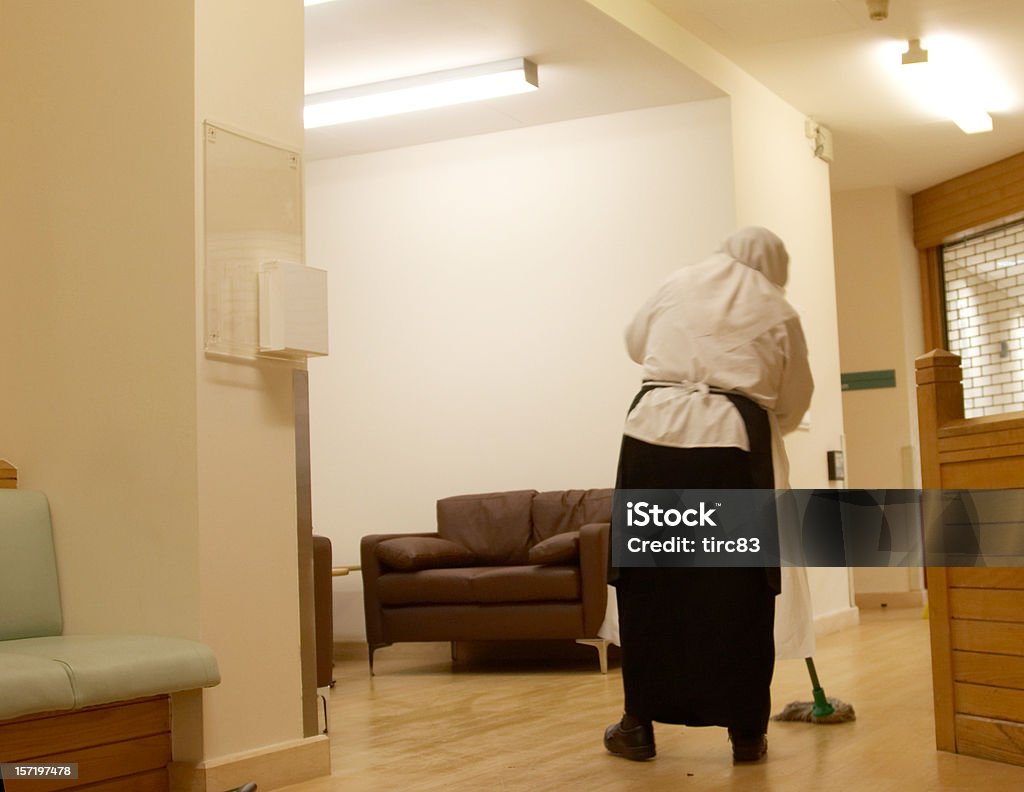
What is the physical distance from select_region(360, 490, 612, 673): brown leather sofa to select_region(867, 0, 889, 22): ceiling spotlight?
2828 mm

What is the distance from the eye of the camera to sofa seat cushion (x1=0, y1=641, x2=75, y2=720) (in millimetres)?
2828

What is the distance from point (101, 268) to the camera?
3.72m

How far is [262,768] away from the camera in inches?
137

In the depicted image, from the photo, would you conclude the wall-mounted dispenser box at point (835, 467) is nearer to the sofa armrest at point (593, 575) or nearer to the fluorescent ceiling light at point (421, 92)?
the sofa armrest at point (593, 575)

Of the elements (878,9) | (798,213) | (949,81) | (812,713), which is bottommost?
(812,713)

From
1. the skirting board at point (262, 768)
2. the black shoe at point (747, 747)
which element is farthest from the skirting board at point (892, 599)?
the skirting board at point (262, 768)

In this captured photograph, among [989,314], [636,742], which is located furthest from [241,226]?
[989,314]

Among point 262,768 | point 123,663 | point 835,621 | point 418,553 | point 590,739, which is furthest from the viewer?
point 835,621

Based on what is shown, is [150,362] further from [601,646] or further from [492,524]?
[492,524]

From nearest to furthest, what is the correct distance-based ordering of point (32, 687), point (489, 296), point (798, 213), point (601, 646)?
point (32, 687) → point (601, 646) → point (489, 296) → point (798, 213)

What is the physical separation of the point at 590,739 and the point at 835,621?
4076 mm

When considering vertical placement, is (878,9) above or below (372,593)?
above

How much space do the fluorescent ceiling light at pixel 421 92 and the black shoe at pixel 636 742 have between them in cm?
A: 381

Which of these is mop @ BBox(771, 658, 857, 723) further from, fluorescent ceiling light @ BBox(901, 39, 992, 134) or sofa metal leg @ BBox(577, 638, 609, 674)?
fluorescent ceiling light @ BBox(901, 39, 992, 134)
